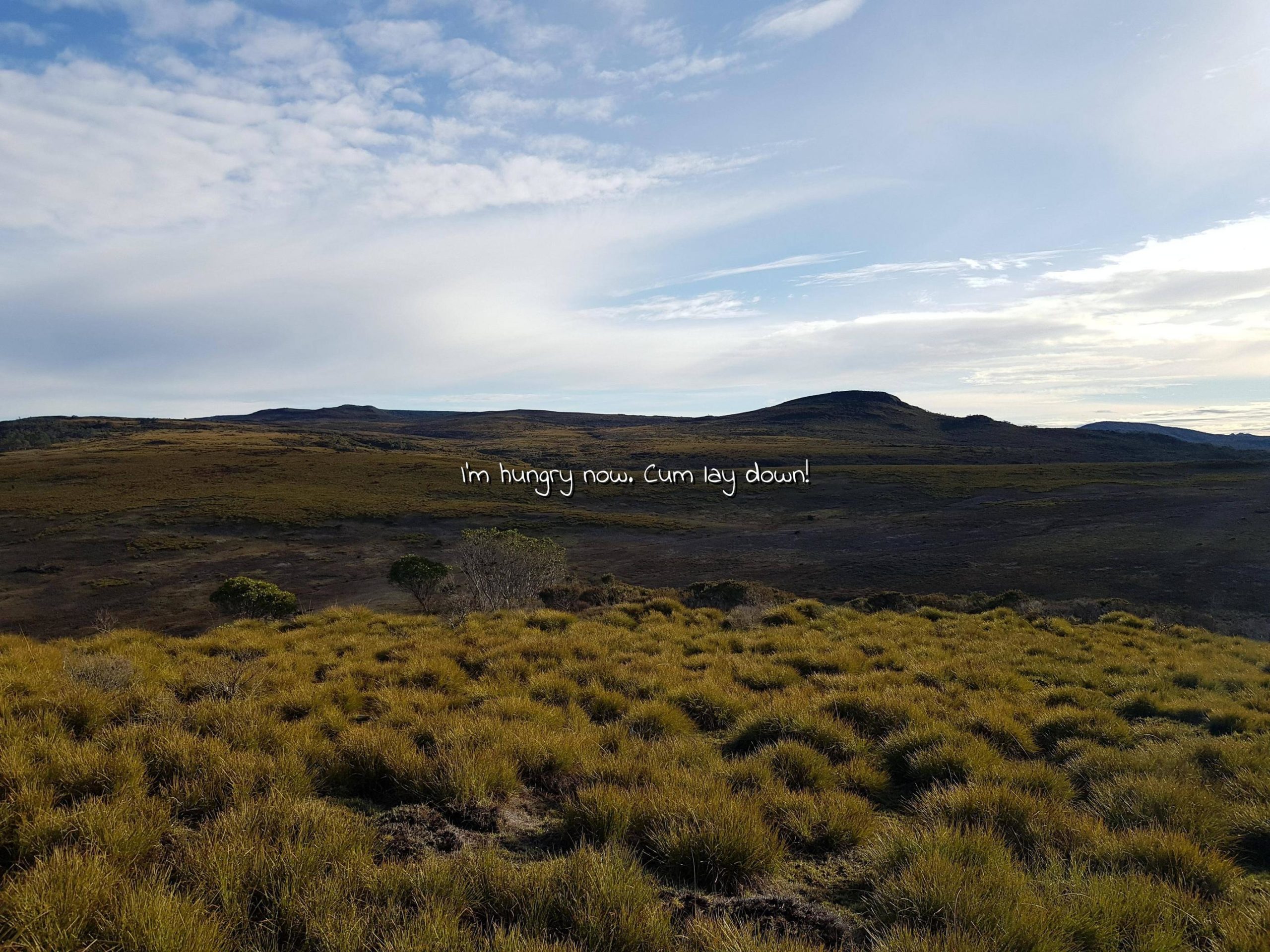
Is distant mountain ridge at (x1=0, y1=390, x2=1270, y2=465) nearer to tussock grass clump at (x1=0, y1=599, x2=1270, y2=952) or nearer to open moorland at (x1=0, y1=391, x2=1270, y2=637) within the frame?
open moorland at (x1=0, y1=391, x2=1270, y2=637)

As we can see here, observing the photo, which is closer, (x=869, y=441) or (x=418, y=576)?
(x=418, y=576)

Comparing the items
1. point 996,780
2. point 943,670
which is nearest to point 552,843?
point 996,780

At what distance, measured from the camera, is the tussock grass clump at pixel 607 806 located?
3.04 m

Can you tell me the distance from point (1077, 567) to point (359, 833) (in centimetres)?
4230

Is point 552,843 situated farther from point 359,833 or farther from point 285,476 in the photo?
point 285,476

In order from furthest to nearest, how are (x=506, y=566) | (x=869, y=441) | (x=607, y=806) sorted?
(x=869, y=441)
(x=506, y=566)
(x=607, y=806)

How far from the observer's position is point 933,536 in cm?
4766

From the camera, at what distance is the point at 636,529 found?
176ft

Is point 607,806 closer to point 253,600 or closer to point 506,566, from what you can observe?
point 253,600

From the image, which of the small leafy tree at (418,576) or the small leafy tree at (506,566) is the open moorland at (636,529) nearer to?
the small leafy tree at (418,576)

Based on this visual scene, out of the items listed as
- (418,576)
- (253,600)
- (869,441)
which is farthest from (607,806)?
(869,441)

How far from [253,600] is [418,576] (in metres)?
5.57

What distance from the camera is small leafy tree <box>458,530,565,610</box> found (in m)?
20.6

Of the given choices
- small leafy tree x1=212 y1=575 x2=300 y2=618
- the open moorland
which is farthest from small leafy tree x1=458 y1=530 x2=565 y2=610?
the open moorland
